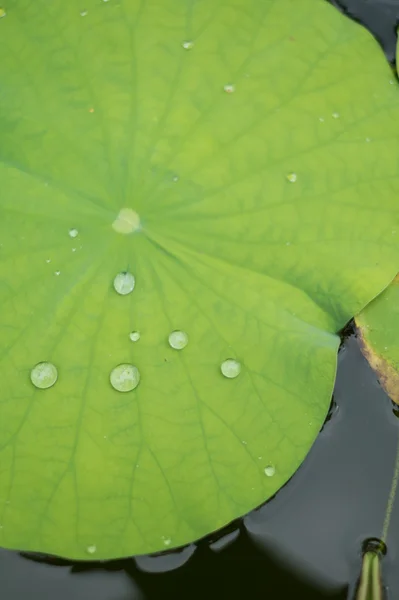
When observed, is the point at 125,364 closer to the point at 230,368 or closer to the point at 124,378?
the point at 124,378

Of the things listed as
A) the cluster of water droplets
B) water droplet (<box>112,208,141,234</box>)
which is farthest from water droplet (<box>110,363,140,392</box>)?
water droplet (<box>112,208,141,234</box>)

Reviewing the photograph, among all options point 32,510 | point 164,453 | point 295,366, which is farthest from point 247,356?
point 32,510

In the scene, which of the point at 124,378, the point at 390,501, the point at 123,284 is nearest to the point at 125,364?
the point at 124,378

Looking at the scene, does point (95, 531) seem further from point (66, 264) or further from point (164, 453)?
point (66, 264)

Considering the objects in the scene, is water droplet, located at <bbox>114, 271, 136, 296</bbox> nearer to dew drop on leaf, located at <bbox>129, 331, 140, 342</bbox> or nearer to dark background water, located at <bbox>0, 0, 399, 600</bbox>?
dew drop on leaf, located at <bbox>129, 331, 140, 342</bbox>

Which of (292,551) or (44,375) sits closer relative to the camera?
(44,375)

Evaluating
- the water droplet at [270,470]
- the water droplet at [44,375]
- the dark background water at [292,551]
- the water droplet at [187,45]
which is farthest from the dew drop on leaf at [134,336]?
the water droplet at [187,45]
